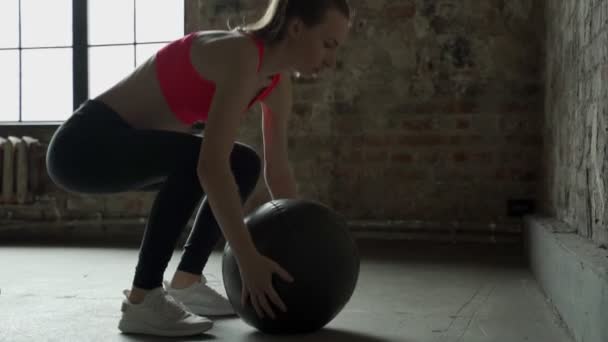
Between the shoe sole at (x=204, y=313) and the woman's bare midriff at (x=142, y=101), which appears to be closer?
the woman's bare midriff at (x=142, y=101)

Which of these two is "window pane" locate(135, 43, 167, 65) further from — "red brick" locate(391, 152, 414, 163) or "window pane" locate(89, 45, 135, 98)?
"red brick" locate(391, 152, 414, 163)

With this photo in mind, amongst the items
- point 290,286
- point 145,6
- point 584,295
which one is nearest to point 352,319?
point 290,286

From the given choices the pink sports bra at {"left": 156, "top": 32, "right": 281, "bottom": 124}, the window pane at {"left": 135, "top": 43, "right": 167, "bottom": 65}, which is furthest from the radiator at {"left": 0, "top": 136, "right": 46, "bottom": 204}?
the pink sports bra at {"left": 156, "top": 32, "right": 281, "bottom": 124}

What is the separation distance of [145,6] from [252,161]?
3.96 meters

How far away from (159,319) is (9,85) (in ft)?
15.4

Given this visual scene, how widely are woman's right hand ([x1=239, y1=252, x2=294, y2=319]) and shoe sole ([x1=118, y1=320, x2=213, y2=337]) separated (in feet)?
0.84

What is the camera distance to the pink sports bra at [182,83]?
7.14 feet

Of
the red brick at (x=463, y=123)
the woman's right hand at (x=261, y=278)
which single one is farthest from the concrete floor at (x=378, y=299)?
the red brick at (x=463, y=123)

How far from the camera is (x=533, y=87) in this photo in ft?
15.9

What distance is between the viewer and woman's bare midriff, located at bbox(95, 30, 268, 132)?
225cm

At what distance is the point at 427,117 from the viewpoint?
5000mm

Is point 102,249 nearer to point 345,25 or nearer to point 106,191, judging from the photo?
point 106,191

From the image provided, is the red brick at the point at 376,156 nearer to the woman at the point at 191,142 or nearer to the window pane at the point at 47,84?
the window pane at the point at 47,84

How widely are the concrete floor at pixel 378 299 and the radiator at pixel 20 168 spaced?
3.91ft
